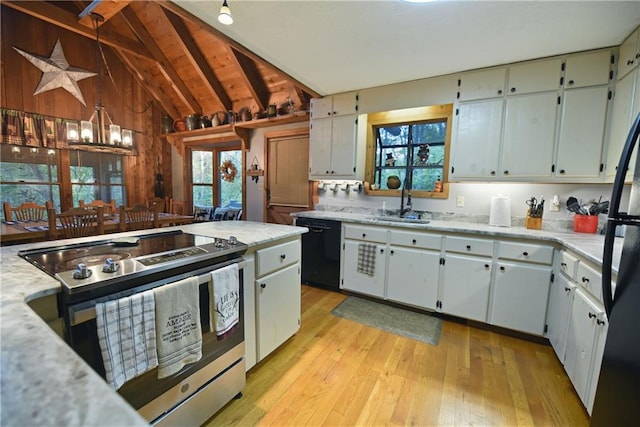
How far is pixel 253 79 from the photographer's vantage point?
13.5 ft

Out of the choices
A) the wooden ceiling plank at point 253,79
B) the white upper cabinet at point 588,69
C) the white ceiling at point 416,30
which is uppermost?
the wooden ceiling plank at point 253,79

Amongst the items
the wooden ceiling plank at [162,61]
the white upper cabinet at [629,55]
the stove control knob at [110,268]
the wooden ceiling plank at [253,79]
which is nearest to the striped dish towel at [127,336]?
the stove control knob at [110,268]

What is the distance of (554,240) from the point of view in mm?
2064

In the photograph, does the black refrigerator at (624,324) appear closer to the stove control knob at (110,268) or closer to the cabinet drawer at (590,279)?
the cabinet drawer at (590,279)

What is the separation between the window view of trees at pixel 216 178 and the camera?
5543 mm

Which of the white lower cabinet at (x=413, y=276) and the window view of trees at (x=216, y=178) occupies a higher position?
the window view of trees at (x=216, y=178)

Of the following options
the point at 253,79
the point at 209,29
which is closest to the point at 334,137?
the point at 209,29

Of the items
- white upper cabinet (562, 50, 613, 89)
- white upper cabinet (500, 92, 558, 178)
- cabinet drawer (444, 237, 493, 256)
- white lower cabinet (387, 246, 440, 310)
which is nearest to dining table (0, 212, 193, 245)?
white lower cabinet (387, 246, 440, 310)

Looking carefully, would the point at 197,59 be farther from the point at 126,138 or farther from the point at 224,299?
the point at 224,299

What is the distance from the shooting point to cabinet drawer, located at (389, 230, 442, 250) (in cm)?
255

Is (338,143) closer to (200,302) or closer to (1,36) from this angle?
(200,302)

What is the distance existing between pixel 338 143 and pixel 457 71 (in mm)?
1392

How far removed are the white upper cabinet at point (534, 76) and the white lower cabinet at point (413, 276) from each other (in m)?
1.59

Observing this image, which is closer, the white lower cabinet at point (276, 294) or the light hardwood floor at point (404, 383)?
the light hardwood floor at point (404, 383)
